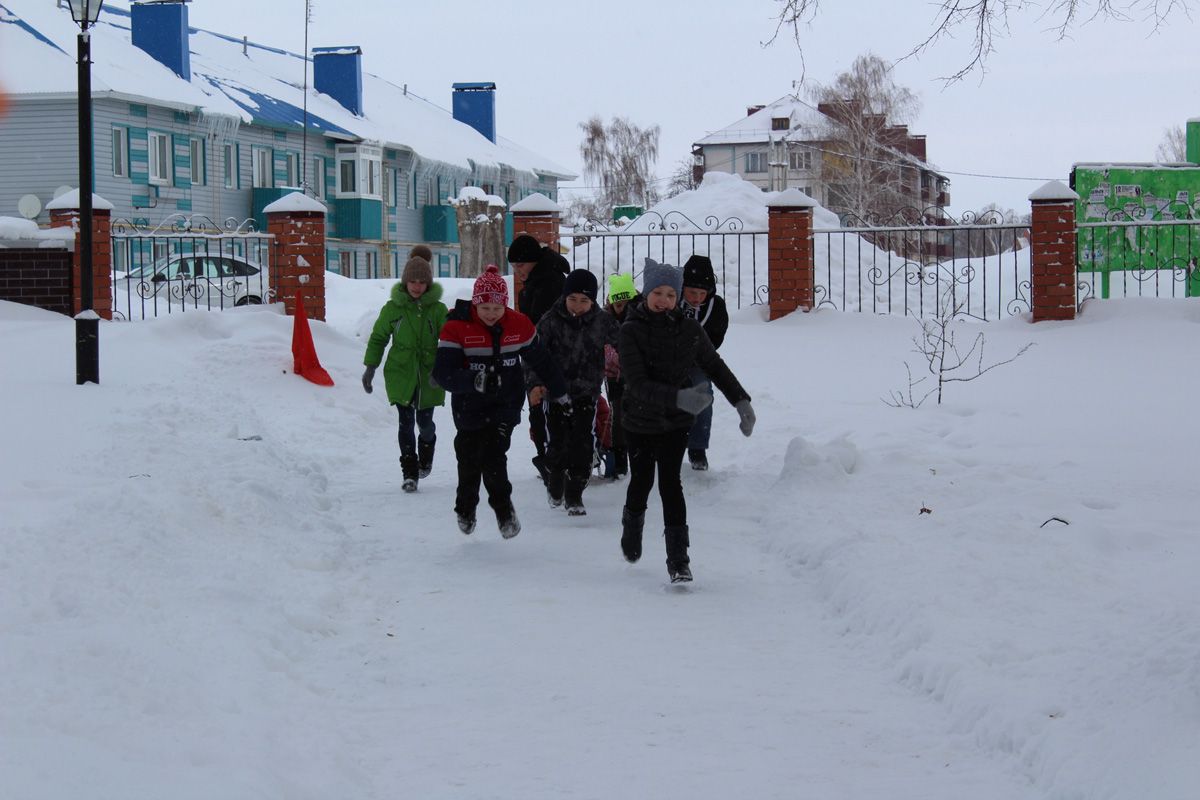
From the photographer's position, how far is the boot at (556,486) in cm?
827

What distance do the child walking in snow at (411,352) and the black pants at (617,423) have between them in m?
1.17

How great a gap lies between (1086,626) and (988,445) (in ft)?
15.7

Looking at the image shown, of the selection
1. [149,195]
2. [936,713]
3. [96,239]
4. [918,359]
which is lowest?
[936,713]

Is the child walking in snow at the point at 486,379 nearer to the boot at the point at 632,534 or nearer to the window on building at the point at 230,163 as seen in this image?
the boot at the point at 632,534

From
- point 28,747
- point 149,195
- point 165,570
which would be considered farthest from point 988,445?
point 149,195

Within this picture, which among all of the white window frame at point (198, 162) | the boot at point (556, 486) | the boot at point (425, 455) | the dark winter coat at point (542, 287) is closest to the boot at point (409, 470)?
the boot at point (425, 455)

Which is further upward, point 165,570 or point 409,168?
point 409,168

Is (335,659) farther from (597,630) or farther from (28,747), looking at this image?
(28,747)

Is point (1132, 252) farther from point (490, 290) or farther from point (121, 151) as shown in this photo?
point (121, 151)

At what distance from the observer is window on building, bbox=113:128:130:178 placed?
33719 millimetres

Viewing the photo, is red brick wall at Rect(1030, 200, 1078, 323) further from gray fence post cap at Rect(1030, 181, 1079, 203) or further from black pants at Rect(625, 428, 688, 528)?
black pants at Rect(625, 428, 688, 528)

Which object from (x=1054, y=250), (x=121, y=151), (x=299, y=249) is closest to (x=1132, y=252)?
(x=1054, y=250)

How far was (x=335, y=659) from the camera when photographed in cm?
525

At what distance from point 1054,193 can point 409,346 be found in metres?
10.0
